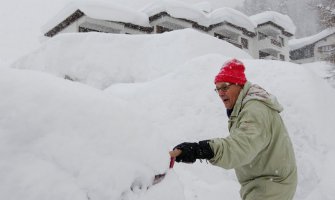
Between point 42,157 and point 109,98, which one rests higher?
point 109,98

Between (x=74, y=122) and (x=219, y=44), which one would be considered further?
(x=219, y=44)

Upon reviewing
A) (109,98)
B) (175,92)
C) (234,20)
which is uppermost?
(234,20)

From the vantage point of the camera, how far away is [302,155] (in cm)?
577

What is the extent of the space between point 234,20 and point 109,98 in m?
24.5

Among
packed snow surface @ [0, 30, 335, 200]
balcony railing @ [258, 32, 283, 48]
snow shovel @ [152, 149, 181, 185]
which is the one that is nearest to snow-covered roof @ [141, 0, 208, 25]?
balcony railing @ [258, 32, 283, 48]

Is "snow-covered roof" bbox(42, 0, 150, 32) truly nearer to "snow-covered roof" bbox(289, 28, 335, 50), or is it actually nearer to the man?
the man

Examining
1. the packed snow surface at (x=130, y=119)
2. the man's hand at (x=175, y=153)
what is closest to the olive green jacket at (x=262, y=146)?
the man's hand at (x=175, y=153)

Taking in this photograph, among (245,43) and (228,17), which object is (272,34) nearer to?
(245,43)

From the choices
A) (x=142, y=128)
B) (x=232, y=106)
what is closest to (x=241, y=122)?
(x=232, y=106)

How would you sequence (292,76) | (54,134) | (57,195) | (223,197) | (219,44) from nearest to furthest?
(57,195) < (54,134) < (223,197) < (292,76) < (219,44)

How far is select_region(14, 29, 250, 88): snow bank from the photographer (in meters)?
11.9

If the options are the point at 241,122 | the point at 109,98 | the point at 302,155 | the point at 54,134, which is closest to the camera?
the point at 54,134

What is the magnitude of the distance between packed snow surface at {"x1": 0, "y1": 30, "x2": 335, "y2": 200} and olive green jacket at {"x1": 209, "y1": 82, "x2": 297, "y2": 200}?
1.66 feet

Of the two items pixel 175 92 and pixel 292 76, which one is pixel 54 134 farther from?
pixel 292 76
